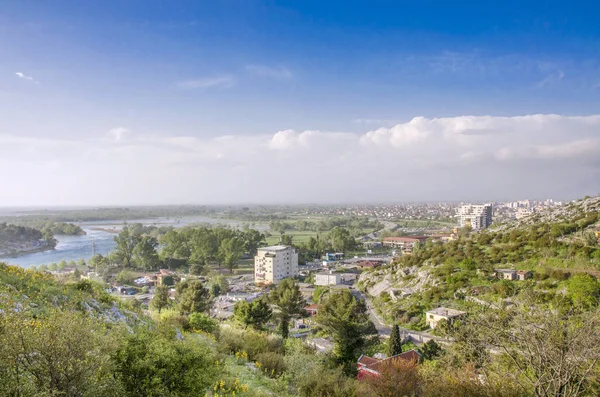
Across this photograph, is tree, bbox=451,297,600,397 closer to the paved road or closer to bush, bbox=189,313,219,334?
bush, bbox=189,313,219,334

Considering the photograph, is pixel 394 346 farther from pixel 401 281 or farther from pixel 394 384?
pixel 401 281

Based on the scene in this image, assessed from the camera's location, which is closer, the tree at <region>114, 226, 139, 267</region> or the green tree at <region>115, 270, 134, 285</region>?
the green tree at <region>115, 270, 134, 285</region>

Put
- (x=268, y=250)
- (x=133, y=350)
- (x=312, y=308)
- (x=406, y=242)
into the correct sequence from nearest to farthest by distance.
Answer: (x=133, y=350) → (x=312, y=308) → (x=268, y=250) → (x=406, y=242)

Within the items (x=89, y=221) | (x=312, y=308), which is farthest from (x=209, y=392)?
(x=89, y=221)

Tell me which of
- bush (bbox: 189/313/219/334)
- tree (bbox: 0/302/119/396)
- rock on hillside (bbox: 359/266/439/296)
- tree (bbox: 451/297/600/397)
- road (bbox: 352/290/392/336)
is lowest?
road (bbox: 352/290/392/336)

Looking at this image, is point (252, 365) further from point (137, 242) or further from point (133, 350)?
point (137, 242)

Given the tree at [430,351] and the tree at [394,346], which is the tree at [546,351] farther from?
the tree at [394,346]

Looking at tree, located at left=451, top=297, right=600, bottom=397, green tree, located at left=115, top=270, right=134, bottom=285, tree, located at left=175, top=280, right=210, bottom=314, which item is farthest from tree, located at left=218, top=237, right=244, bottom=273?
tree, located at left=451, top=297, right=600, bottom=397
